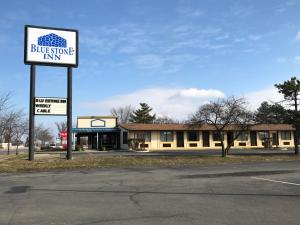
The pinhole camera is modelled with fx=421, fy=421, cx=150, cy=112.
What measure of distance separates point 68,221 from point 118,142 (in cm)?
5182

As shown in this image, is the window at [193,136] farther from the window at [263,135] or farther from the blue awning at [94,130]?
the window at [263,135]

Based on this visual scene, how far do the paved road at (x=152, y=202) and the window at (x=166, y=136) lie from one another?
134 feet

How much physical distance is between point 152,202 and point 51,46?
20.5 meters

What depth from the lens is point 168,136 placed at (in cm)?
5712

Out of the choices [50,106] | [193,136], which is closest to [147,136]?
A: [193,136]

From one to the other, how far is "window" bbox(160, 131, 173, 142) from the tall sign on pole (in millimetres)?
28538

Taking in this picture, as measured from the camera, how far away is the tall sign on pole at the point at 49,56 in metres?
28.1

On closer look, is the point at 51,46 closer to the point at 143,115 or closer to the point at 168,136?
the point at 168,136

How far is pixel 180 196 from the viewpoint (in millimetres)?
11766

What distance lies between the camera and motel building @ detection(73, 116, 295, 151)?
55656 mm

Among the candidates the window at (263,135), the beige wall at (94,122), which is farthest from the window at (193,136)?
the beige wall at (94,122)

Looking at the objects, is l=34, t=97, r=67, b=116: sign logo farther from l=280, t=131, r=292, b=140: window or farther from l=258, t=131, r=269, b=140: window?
l=280, t=131, r=292, b=140: window

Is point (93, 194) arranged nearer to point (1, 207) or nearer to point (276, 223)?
point (1, 207)

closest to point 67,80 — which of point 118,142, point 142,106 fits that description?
point 118,142
